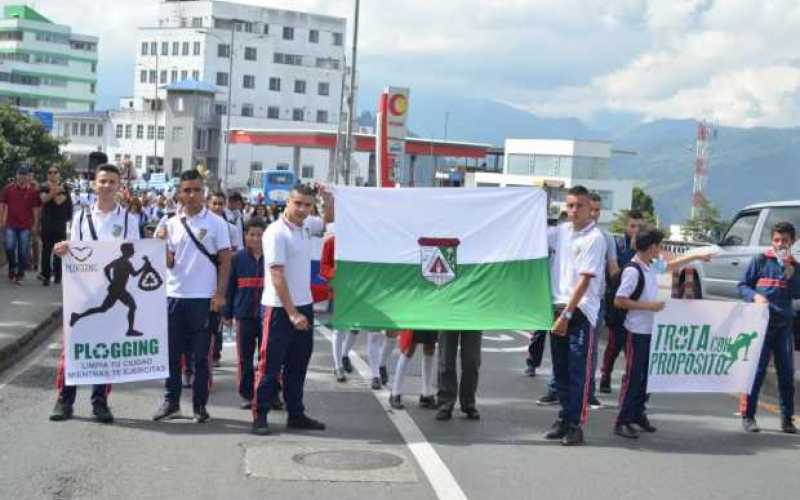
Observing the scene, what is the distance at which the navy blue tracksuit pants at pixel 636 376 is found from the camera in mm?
10117

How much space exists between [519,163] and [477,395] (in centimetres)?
11329

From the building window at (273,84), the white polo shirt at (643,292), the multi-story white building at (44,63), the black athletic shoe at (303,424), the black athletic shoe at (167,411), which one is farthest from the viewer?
the multi-story white building at (44,63)

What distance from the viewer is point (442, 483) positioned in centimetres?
800

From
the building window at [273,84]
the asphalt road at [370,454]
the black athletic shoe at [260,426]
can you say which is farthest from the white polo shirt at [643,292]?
the building window at [273,84]

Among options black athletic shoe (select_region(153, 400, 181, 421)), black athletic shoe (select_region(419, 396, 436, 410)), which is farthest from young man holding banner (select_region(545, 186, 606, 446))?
black athletic shoe (select_region(153, 400, 181, 421))

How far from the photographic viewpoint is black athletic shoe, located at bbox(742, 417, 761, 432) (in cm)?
1060

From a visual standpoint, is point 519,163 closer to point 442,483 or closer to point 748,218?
point 748,218

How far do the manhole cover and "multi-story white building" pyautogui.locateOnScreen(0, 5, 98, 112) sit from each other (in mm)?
139400

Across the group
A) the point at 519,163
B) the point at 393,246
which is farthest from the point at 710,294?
the point at 519,163

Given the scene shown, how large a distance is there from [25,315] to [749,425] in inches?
396

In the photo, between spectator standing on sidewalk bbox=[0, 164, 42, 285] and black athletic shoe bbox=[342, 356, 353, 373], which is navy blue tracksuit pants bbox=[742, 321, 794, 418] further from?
spectator standing on sidewalk bbox=[0, 164, 42, 285]

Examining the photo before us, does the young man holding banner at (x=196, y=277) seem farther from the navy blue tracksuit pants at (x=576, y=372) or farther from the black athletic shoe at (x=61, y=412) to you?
the navy blue tracksuit pants at (x=576, y=372)

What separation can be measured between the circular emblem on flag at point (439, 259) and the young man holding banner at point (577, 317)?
45.8 inches

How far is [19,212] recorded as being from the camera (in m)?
20.2
